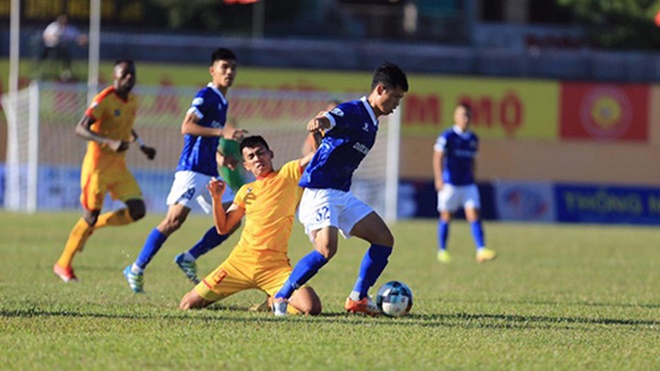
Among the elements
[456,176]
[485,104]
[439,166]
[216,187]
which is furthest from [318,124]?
[485,104]

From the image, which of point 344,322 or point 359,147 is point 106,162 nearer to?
point 359,147

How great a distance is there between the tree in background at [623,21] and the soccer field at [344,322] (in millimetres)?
27862

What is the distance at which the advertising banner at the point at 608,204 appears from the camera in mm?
34250

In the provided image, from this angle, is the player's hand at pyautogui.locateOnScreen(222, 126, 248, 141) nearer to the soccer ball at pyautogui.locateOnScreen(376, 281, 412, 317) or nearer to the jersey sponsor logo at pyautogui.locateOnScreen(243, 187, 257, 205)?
the jersey sponsor logo at pyautogui.locateOnScreen(243, 187, 257, 205)

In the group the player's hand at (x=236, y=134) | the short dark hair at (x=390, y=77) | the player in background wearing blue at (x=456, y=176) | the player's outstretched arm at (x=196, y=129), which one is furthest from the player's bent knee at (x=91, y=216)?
the player in background wearing blue at (x=456, y=176)

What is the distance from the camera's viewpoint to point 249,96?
3128 centimetres

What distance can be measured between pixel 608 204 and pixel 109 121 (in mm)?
24026

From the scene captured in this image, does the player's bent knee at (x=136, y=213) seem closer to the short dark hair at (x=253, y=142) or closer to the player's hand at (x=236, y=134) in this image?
the player's hand at (x=236, y=134)

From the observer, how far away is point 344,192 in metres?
9.53

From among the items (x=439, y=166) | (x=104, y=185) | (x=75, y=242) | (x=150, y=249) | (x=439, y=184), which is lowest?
(x=439, y=184)

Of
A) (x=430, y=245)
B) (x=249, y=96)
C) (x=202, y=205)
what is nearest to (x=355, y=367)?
(x=202, y=205)

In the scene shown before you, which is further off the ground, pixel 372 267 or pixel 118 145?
pixel 118 145

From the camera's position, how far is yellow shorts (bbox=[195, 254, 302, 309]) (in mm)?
9484

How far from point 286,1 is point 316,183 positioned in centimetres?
3300
